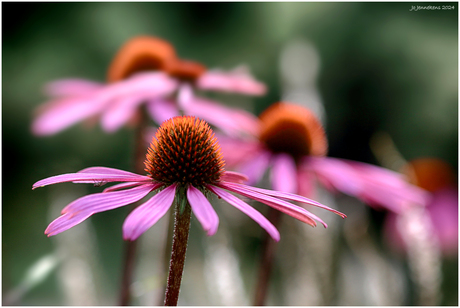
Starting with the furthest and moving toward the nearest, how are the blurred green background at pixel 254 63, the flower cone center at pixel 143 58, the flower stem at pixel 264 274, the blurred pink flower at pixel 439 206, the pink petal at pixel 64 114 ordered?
1. the blurred green background at pixel 254 63
2. the blurred pink flower at pixel 439 206
3. the flower cone center at pixel 143 58
4. the pink petal at pixel 64 114
5. the flower stem at pixel 264 274

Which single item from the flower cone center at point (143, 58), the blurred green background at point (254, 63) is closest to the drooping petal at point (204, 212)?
the flower cone center at point (143, 58)

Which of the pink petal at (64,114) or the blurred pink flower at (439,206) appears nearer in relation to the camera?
the pink petal at (64,114)

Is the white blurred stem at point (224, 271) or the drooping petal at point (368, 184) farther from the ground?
the drooping petal at point (368, 184)

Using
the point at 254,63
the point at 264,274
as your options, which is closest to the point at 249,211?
the point at 264,274

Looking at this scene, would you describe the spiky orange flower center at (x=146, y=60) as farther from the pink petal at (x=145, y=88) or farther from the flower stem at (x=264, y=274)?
the flower stem at (x=264, y=274)

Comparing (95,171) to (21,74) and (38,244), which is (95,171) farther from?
(21,74)

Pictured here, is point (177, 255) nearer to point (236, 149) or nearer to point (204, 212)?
point (204, 212)
